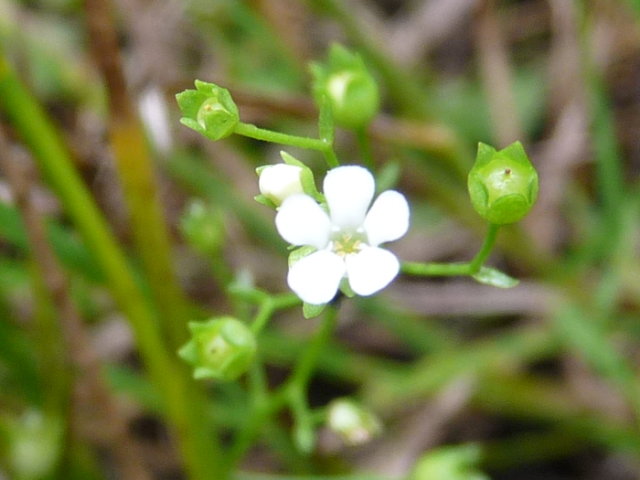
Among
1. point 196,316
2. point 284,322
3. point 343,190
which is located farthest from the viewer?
point 284,322

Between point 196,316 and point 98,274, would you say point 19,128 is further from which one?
point 196,316

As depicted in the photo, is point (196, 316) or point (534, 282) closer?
point (196, 316)

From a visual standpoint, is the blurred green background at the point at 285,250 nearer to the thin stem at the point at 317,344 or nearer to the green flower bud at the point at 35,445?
the green flower bud at the point at 35,445

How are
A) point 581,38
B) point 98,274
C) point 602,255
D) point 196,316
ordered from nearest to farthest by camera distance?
1. point 98,274
2. point 196,316
3. point 581,38
4. point 602,255

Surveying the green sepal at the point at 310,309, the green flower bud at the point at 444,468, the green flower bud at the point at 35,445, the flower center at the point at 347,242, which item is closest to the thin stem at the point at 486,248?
the flower center at the point at 347,242

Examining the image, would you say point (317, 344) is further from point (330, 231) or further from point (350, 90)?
point (350, 90)

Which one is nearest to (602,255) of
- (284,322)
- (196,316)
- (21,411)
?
(284,322)

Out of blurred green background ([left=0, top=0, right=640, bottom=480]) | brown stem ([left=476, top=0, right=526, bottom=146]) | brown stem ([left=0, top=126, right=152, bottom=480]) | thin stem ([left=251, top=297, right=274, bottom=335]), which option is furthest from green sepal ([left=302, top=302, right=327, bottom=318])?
brown stem ([left=476, top=0, right=526, bottom=146])
